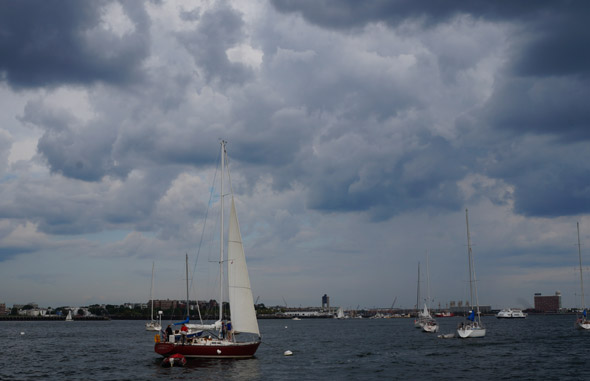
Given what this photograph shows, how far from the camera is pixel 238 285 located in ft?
196

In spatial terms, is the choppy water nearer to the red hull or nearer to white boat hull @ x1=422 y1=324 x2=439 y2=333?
the red hull

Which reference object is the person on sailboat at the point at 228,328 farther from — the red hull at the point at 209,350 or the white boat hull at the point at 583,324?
the white boat hull at the point at 583,324

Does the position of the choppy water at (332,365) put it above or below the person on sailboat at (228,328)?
below

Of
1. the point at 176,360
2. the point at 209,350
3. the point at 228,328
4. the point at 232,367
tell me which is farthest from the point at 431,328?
the point at 176,360

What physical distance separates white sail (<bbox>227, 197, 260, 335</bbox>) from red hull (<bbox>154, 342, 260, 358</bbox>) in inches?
75.4

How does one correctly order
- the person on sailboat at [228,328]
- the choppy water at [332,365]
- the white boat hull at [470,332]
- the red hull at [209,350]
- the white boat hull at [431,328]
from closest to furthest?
the choppy water at [332,365]
the red hull at [209,350]
the person on sailboat at [228,328]
the white boat hull at [470,332]
the white boat hull at [431,328]

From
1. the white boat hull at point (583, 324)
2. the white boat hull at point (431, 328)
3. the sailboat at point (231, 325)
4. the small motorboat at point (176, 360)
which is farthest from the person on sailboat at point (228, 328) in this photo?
the white boat hull at point (583, 324)

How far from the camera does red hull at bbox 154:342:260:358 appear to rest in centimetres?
5725

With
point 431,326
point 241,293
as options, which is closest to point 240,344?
point 241,293

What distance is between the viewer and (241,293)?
196 feet

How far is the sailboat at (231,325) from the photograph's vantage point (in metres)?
57.6

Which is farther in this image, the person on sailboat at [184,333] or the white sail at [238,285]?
the white sail at [238,285]

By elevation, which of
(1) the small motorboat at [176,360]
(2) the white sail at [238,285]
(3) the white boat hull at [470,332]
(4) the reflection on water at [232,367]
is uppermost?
(2) the white sail at [238,285]

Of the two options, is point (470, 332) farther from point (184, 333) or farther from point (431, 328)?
point (184, 333)
